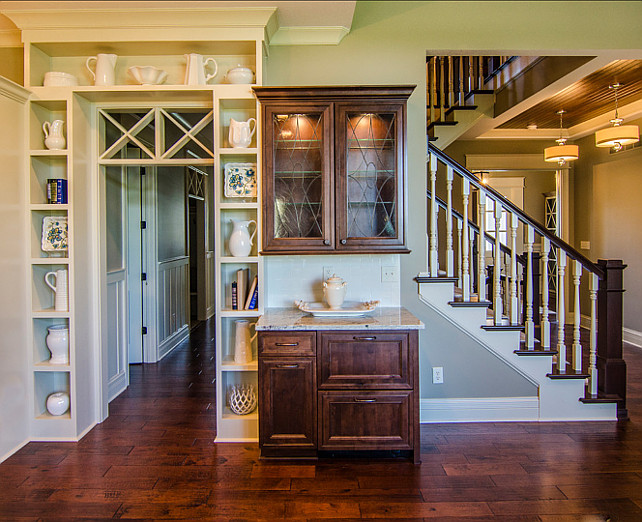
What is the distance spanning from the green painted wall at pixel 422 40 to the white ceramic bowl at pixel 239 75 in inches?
9.8

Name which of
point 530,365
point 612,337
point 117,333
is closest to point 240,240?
point 117,333

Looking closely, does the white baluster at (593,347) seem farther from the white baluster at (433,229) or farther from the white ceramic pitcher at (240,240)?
the white ceramic pitcher at (240,240)

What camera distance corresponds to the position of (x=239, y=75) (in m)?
2.99

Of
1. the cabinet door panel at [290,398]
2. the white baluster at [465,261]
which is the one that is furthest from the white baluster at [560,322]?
the cabinet door panel at [290,398]

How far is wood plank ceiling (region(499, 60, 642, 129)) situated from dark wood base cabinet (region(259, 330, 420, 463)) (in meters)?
3.48

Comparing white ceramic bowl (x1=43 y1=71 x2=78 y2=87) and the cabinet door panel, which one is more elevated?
white ceramic bowl (x1=43 y1=71 x2=78 y2=87)

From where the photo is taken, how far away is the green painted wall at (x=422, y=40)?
10.6ft

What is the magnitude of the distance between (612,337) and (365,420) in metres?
2.04

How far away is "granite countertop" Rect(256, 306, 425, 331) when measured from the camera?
264 cm

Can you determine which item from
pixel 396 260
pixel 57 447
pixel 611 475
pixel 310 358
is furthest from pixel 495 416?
pixel 57 447

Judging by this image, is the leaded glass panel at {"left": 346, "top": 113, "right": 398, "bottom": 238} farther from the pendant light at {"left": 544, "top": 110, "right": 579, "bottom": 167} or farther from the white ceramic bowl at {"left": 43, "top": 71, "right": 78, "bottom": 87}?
the pendant light at {"left": 544, "top": 110, "right": 579, "bottom": 167}

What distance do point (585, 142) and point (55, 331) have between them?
22.6 ft

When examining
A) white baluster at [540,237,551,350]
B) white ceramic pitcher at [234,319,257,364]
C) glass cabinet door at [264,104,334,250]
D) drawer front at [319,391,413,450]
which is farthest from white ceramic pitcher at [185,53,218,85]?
white baluster at [540,237,551,350]

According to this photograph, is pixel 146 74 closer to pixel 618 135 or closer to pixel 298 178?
pixel 298 178
